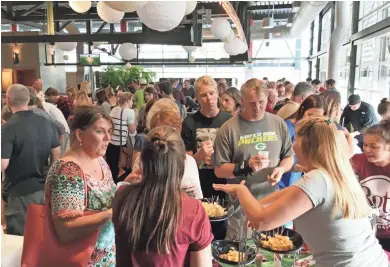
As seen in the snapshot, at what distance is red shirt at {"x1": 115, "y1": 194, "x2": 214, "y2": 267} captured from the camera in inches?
47.5

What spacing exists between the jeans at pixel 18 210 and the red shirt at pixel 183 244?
6.01ft

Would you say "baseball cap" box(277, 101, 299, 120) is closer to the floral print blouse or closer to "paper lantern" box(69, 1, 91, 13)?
the floral print blouse

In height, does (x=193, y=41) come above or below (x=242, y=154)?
above

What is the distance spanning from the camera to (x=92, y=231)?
147 cm

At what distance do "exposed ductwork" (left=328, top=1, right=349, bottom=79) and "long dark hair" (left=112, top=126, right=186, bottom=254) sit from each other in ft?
27.2

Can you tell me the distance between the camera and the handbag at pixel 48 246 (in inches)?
57.8

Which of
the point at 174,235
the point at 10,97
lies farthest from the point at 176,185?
the point at 10,97

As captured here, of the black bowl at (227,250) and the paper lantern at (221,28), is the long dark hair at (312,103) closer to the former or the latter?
the black bowl at (227,250)

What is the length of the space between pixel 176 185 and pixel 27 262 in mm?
780

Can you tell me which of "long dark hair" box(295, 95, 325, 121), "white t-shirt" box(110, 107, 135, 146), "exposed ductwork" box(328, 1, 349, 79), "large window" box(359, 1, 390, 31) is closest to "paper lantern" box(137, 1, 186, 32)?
"long dark hair" box(295, 95, 325, 121)

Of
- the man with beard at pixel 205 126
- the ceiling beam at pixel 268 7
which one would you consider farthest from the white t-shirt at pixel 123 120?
the ceiling beam at pixel 268 7

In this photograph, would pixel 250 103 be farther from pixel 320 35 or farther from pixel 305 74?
pixel 305 74

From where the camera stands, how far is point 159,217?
1186 millimetres

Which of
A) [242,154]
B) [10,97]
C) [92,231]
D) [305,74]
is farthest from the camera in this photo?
[305,74]
